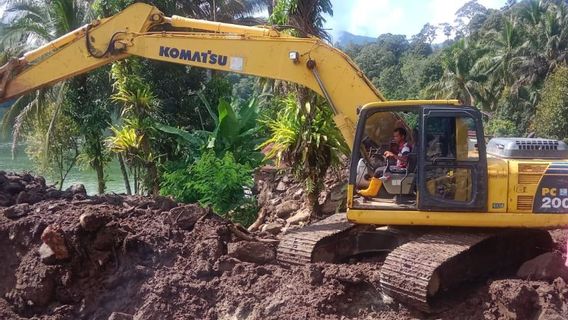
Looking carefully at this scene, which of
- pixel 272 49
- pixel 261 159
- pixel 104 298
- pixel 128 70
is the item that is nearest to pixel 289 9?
pixel 261 159

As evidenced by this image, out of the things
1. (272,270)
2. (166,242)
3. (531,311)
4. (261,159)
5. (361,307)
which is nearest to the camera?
(531,311)

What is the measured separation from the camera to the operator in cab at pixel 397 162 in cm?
677

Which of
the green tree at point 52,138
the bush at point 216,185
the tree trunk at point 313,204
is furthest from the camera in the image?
the green tree at point 52,138

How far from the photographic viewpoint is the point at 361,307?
6.47m

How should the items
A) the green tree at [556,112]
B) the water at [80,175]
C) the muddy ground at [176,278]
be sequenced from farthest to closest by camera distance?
the green tree at [556,112] < the water at [80,175] < the muddy ground at [176,278]

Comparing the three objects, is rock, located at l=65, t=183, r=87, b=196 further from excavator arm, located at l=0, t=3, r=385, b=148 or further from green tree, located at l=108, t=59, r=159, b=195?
green tree, located at l=108, t=59, r=159, b=195

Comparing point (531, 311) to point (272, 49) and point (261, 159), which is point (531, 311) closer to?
point (272, 49)

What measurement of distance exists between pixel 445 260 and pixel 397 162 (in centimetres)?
126

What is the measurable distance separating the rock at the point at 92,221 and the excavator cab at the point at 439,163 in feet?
9.53

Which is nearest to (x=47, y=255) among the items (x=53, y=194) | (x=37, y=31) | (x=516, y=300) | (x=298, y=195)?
(x=53, y=194)

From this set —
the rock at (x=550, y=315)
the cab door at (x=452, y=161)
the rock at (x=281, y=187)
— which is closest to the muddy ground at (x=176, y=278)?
the rock at (x=550, y=315)

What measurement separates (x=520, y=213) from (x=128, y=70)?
10562 millimetres

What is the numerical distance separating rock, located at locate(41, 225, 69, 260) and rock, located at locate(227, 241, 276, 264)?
183 cm

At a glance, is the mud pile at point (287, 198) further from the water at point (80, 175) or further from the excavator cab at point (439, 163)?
the water at point (80, 175)
